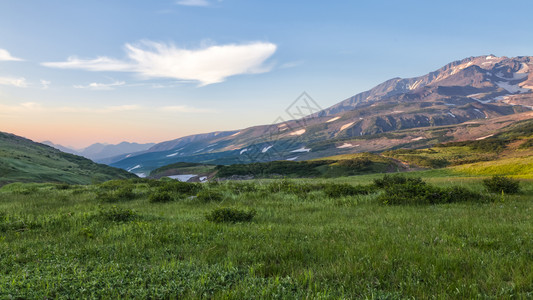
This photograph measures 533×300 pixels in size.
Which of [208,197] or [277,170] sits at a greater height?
[208,197]

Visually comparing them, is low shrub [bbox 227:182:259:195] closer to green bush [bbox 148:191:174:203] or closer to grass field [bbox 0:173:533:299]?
green bush [bbox 148:191:174:203]

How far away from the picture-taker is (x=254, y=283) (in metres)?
4.41

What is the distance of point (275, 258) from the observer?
5934 mm

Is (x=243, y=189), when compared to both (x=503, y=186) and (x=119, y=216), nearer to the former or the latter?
(x=119, y=216)

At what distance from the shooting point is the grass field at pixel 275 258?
421cm

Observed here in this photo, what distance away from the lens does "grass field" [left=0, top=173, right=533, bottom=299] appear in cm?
421

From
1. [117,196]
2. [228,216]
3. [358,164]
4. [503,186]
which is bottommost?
[358,164]

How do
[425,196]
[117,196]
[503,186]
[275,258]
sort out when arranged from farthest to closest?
[117,196] → [503,186] → [425,196] → [275,258]

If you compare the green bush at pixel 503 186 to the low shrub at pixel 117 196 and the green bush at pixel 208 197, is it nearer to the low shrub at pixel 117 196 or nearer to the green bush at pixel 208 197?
the green bush at pixel 208 197

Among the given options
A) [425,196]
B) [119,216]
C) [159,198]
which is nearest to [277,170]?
[159,198]

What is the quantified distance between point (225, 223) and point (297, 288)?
5748mm

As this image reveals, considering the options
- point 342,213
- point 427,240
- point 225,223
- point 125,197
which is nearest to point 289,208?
point 342,213

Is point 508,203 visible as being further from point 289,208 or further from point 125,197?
point 125,197

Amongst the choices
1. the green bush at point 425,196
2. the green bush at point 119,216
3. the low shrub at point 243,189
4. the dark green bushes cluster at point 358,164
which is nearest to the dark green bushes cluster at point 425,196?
the green bush at point 425,196
